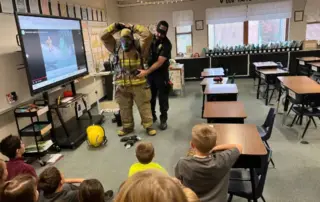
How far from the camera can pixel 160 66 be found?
13.0 feet

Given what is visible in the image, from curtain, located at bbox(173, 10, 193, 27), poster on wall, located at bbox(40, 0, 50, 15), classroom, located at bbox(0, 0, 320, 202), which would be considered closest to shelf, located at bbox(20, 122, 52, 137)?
classroom, located at bbox(0, 0, 320, 202)

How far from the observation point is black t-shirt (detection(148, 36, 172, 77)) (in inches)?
155

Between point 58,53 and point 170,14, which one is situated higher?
point 170,14

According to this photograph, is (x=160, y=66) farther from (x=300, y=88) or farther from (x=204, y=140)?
(x=204, y=140)

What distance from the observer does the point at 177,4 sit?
8.12 metres

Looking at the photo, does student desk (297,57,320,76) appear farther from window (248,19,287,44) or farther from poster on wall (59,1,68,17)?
poster on wall (59,1,68,17)

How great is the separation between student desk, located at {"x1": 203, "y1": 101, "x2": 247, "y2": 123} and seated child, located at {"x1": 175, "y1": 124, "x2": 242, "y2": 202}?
3.52 feet

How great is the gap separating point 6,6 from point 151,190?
3690 millimetres

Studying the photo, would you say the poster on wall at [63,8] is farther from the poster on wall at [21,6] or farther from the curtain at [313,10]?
the curtain at [313,10]

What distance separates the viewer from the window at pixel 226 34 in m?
8.23

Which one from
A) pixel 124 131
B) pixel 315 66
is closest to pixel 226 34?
pixel 315 66

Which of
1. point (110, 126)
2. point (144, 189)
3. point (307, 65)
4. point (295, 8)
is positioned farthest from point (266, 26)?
point (144, 189)

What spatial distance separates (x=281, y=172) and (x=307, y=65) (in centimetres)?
484

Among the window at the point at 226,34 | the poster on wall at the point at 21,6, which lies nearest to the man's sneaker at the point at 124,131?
the poster on wall at the point at 21,6
